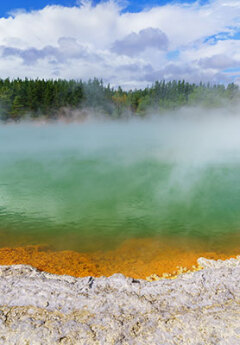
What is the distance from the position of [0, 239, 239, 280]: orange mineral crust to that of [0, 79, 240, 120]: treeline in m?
57.0

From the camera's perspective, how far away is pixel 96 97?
80062 millimetres

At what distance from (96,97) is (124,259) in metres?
76.8

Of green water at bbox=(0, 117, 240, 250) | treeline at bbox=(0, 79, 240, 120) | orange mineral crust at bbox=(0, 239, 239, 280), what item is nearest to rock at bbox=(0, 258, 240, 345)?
orange mineral crust at bbox=(0, 239, 239, 280)

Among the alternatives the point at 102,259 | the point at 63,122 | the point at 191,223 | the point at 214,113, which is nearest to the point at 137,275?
the point at 102,259

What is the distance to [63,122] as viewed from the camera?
232 ft

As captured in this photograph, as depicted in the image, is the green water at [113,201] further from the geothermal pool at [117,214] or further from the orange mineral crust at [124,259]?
the orange mineral crust at [124,259]

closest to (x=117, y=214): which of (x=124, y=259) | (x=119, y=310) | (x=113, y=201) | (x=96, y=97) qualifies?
(x=113, y=201)

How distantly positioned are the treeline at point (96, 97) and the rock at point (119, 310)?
60.2 m

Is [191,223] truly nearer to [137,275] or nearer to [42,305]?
[137,275]

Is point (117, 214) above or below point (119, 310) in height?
below

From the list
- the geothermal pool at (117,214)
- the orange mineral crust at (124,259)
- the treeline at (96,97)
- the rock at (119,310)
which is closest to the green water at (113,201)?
the geothermal pool at (117,214)

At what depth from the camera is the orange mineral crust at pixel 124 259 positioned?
7184mm

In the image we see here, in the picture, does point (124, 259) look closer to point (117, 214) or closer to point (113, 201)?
point (117, 214)

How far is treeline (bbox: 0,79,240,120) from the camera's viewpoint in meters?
61.5
